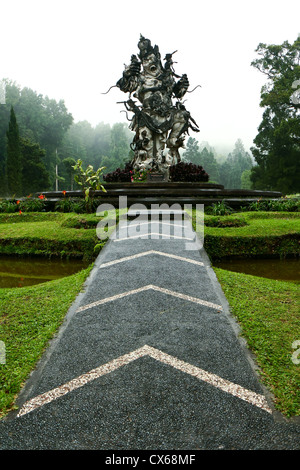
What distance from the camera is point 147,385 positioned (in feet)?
6.89

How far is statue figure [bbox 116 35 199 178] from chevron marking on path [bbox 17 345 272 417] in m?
14.1

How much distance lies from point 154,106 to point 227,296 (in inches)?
560

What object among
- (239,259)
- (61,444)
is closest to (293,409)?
(61,444)

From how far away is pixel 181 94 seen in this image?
16.6 meters

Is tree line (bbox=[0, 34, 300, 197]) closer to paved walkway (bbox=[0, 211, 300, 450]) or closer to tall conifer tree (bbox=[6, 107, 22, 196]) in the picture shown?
tall conifer tree (bbox=[6, 107, 22, 196])

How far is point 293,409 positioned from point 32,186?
38097 millimetres

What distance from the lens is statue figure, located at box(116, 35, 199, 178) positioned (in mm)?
15938

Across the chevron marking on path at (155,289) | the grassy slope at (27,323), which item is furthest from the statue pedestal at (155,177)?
the chevron marking on path at (155,289)

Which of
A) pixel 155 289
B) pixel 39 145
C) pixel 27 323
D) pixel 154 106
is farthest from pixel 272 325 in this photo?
pixel 39 145

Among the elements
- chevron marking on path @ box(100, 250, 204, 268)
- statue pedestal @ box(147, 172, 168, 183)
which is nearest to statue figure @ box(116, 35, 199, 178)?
statue pedestal @ box(147, 172, 168, 183)

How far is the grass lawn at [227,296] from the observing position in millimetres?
2244

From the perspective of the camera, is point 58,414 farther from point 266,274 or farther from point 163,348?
point 266,274

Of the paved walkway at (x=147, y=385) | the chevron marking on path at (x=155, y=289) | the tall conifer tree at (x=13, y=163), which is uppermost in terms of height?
the tall conifer tree at (x=13, y=163)

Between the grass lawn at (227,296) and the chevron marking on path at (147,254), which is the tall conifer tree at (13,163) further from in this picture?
the chevron marking on path at (147,254)
